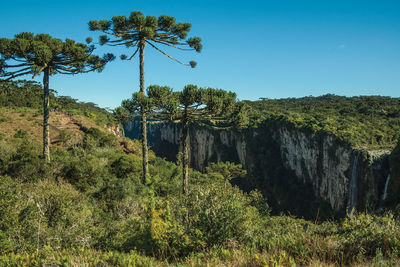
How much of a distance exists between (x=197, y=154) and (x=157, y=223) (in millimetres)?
80195

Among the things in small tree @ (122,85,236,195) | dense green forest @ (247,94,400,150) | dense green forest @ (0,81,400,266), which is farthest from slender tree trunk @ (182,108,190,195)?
dense green forest @ (247,94,400,150)

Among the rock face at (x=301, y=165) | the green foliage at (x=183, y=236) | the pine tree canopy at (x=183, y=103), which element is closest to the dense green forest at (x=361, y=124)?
the rock face at (x=301, y=165)

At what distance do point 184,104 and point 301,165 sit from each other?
138ft

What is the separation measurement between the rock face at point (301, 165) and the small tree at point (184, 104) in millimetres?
8228

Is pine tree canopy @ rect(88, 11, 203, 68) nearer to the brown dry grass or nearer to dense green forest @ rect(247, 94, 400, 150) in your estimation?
the brown dry grass

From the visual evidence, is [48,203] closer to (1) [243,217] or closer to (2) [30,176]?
(2) [30,176]

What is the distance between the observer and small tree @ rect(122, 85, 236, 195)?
34.1 feet

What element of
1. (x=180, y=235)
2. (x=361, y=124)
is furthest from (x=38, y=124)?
(x=361, y=124)

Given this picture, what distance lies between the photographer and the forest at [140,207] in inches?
139

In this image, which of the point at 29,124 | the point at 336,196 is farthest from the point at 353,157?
the point at 29,124

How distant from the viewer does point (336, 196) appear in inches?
1387

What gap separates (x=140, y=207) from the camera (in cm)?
968

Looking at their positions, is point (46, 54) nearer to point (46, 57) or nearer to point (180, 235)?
point (46, 57)

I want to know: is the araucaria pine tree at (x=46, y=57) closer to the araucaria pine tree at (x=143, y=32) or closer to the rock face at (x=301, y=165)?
the araucaria pine tree at (x=143, y=32)
